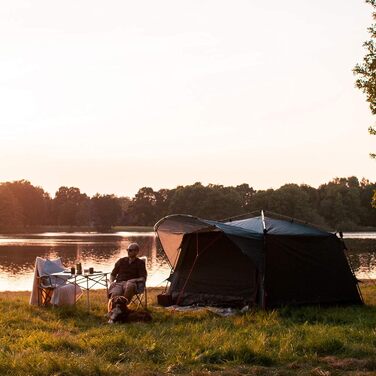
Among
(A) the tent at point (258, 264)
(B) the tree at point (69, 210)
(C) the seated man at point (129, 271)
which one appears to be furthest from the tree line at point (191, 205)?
(C) the seated man at point (129, 271)

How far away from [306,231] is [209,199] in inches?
2586

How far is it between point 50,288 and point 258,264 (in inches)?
149

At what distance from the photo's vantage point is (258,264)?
970 cm

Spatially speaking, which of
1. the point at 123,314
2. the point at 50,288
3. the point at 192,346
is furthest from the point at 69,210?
the point at 192,346

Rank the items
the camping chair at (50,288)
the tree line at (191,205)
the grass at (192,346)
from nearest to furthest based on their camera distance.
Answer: the grass at (192,346) < the camping chair at (50,288) < the tree line at (191,205)

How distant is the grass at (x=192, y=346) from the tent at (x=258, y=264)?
1.38 metres

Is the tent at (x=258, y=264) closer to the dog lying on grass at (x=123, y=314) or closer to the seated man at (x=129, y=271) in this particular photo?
the seated man at (x=129, y=271)

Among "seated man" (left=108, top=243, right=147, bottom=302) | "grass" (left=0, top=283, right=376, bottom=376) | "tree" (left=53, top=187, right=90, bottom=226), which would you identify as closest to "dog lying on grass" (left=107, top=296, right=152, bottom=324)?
"grass" (left=0, top=283, right=376, bottom=376)

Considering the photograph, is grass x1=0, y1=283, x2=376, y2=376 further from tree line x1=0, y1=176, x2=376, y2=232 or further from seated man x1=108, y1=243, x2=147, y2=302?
tree line x1=0, y1=176, x2=376, y2=232

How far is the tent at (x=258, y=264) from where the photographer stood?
973cm

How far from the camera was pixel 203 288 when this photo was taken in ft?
35.7

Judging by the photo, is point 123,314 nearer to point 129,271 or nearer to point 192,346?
point 129,271

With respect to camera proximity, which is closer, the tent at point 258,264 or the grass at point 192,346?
the grass at point 192,346

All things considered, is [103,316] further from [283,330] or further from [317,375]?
[317,375]
